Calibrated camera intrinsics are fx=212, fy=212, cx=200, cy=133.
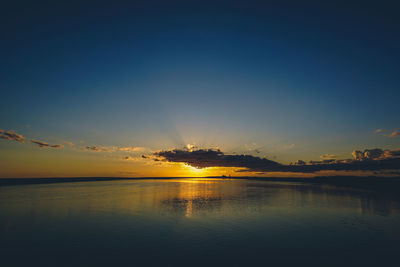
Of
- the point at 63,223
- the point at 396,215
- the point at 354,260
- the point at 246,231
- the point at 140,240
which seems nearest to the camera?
the point at 354,260

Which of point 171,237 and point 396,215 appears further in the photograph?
point 396,215

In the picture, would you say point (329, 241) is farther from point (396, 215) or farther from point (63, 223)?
point (63, 223)

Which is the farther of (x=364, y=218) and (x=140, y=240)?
(x=364, y=218)

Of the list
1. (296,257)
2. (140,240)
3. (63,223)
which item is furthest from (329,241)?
(63,223)

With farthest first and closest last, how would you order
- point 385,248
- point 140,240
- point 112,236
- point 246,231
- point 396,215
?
1. point 396,215
2. point 246,231
3. point 112,236
4. point 140,240
5. point 385,248

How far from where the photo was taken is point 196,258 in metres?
16.8

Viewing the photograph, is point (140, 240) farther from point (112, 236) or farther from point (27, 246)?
point (27, 246)

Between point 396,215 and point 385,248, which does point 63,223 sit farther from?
point 396,215

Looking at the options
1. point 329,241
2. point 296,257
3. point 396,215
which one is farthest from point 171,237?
point 396,215

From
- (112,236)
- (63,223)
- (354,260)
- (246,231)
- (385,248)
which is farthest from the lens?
(63,223)

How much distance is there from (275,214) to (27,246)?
32795 mm

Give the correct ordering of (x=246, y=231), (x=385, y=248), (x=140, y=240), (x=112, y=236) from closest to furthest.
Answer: (x=385, y=248)
(x=140, y=240)
(x=112, y=236)
(x=246, y=231)

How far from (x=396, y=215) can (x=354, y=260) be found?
27.6 m

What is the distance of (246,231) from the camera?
24.8m
